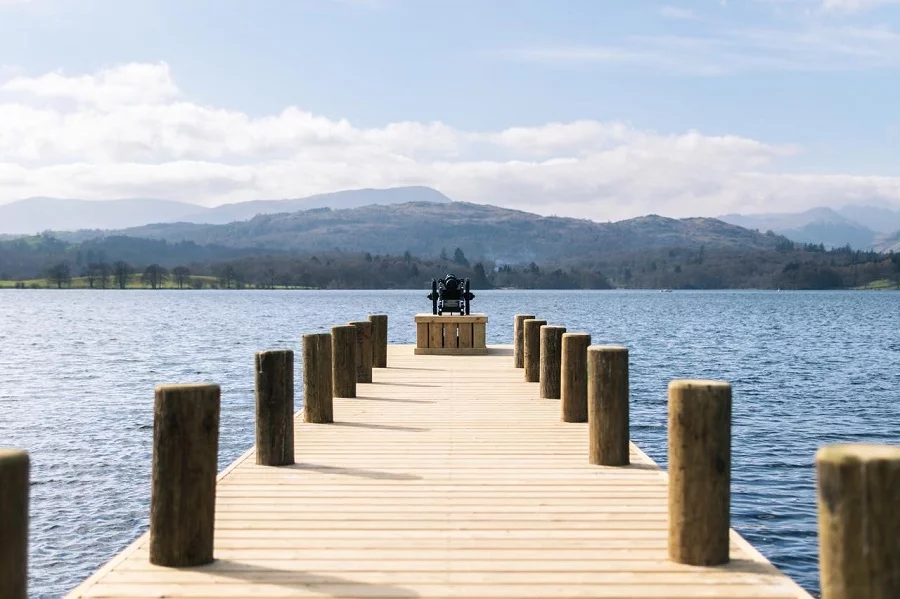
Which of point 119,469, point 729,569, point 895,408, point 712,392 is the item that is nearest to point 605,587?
point 729,569

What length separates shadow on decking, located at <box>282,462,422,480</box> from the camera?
8.73 m

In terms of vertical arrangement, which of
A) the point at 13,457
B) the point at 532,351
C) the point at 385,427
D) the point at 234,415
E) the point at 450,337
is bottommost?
the point at 234,415

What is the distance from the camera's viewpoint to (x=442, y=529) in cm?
684

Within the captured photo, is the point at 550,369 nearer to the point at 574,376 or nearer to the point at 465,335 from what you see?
the point at 574,376

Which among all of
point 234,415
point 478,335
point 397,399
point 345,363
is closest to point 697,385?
point 397,399

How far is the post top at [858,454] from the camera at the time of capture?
14.9ft

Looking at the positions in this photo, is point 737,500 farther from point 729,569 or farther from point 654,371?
point 654,371

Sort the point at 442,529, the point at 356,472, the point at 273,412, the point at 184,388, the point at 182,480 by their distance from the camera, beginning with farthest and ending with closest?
the point at 273,412
the point at 356,472
the point at 442,529
the point at 184,388
the point at 182,480

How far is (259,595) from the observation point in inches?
213

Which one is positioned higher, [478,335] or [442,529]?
[478,335]

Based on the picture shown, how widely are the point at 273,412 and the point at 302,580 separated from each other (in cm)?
385

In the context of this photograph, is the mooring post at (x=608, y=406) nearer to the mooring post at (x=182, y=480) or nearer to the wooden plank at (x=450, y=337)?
the mooring post at (x=182, y=480)

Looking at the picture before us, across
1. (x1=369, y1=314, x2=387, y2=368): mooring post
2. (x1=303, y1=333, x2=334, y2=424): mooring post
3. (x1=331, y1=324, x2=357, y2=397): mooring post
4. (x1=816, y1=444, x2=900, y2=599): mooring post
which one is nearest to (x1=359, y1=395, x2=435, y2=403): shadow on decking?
(x1=331, y1=324, x2=357, y2=397): mooring post

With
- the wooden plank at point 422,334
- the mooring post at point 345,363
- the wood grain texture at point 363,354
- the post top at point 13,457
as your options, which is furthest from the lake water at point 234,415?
the post top at point 13,457
